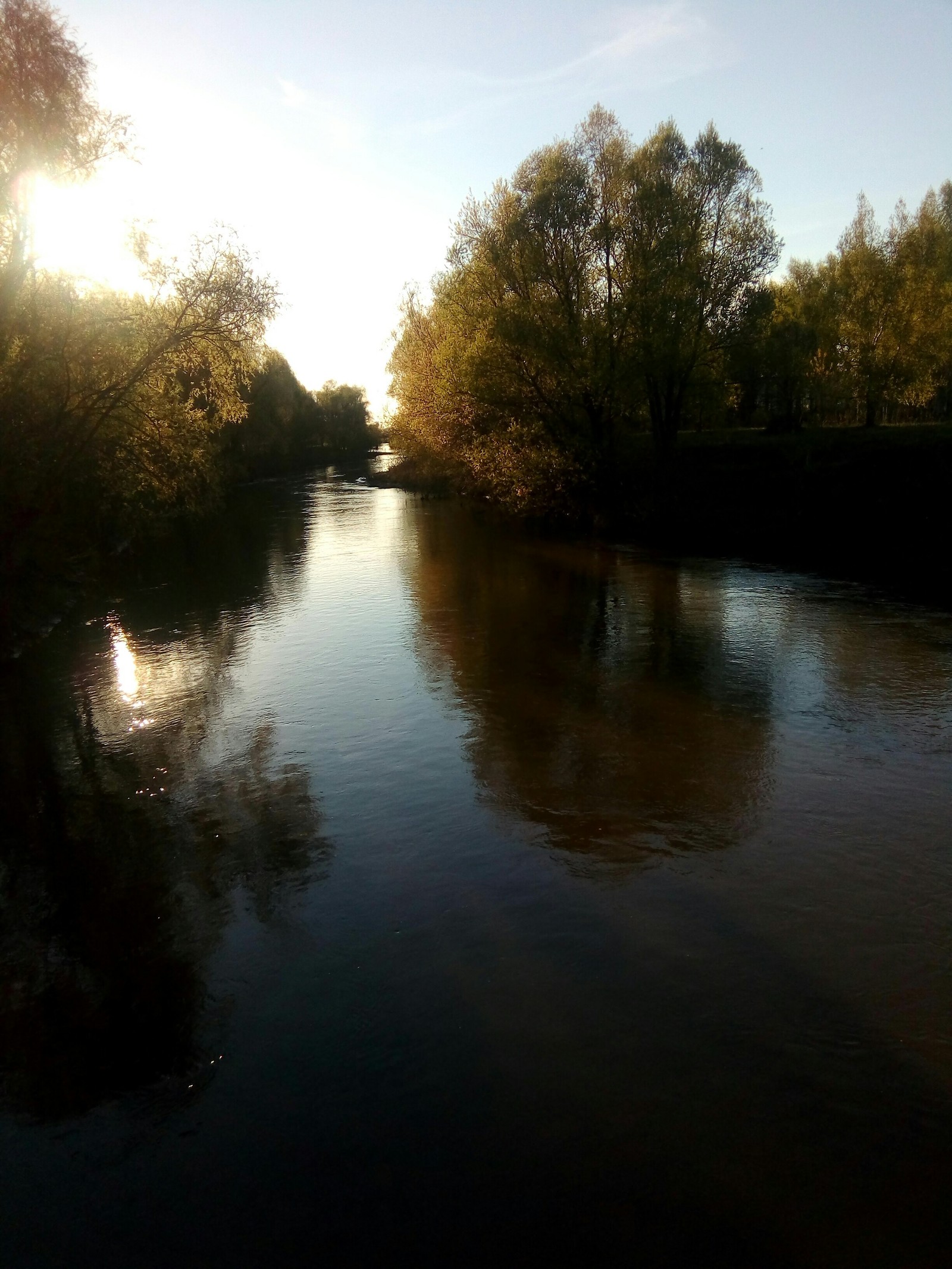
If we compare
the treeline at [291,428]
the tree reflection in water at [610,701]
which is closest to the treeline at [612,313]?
the tree reflection in water at [610,701]

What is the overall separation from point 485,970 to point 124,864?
523 centimetres

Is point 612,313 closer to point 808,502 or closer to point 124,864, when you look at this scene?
point 808,502

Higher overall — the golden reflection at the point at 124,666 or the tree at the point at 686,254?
the tree at the point at 686,254

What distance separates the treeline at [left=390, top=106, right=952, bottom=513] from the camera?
3919 centimetres

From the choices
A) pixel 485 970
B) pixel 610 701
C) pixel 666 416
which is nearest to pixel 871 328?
pixel 666 416

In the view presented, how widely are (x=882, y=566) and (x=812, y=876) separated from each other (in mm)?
22340

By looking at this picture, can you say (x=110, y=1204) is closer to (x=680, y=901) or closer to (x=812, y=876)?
(x=680, y=901)

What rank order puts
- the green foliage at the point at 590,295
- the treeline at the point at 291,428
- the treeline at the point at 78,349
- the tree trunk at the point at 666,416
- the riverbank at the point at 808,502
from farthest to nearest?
the treeline at the point at 291,428 < the tree trunk at the point at 666,416 < the green foliage at the point at 590,295 < the riverbank at the point at 808,502 < the treeline at the point at 78,349

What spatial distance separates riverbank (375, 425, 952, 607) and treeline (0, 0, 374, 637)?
19647 millimetres

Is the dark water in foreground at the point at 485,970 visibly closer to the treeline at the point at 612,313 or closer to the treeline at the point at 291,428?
the treeline at the point at 612,313

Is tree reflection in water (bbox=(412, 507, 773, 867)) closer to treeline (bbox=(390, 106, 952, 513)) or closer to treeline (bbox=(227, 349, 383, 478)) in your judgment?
→ treeline (bbox=(390, 106, 952, 513))

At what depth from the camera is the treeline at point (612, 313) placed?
39.2m

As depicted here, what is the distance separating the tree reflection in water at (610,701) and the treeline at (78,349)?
880 cm

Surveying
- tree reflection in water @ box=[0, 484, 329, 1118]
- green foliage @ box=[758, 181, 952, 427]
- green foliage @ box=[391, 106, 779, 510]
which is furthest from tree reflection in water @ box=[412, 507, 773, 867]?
green foliage @ box=[758, 181, 952, 427]
